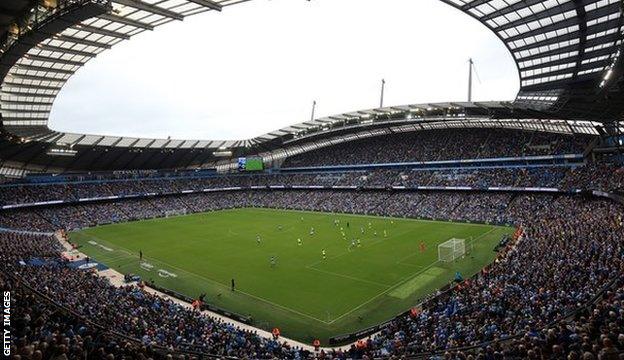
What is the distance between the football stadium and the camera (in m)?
17.8

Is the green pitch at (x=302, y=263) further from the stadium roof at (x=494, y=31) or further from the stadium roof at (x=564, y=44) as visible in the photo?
the stadium roof at (x=564, y=44)

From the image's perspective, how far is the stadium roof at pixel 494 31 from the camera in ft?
65.2

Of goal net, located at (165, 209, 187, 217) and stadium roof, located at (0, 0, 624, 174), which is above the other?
stadium roof, located at (0, 0, 624, 174)

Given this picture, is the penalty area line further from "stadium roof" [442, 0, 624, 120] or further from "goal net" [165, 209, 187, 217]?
"goal net" [165, 209, 187, 217]

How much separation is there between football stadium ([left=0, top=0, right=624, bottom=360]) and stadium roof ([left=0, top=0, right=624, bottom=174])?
18cm

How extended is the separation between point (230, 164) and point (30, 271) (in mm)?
73899

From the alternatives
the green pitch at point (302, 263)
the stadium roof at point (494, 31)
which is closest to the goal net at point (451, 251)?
the green pitch at point (302, 263)

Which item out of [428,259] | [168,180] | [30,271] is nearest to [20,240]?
[30,271]

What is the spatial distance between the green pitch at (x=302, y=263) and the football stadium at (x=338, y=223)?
249 millimetres

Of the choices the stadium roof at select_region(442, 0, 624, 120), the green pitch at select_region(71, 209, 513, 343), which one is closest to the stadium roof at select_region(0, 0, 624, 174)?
the stadium roof at select_region(442, 0, 624, 120)

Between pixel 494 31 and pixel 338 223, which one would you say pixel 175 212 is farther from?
pixel 494 31

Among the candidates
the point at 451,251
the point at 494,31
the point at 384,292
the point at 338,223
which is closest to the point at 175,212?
the point at 338,223

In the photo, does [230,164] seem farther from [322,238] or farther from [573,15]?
[573,15]

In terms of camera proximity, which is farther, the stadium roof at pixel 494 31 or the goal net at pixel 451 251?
the goal net at pixel 451 251
